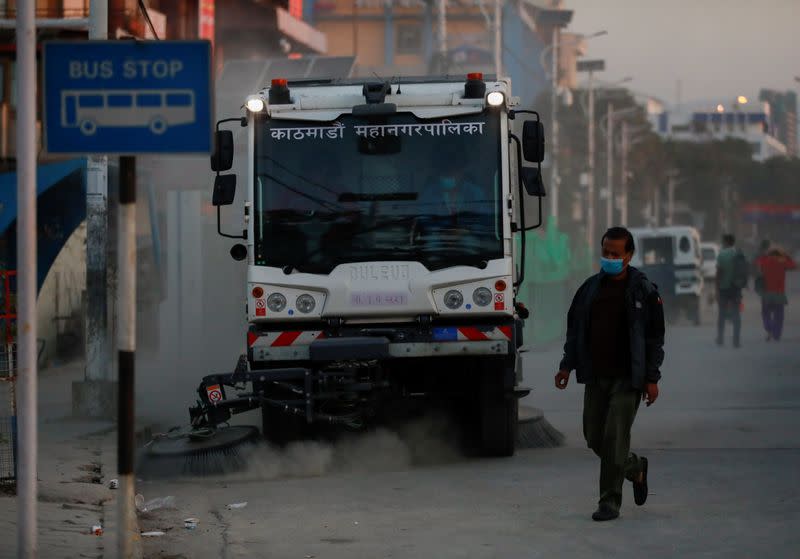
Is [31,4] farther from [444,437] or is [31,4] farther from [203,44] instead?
[444,437]

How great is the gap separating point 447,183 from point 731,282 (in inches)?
644

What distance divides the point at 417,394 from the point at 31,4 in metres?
6.50

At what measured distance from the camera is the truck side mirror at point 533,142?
1231cm

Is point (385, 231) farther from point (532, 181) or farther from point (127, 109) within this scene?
point (127, 109)

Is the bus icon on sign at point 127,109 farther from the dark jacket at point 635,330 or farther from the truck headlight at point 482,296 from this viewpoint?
the truck headlight at point 482,296

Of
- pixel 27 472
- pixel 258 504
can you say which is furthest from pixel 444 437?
pixel 27 472

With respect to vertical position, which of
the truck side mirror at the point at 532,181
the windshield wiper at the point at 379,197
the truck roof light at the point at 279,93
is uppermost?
the truck roof light at the point at 279,93

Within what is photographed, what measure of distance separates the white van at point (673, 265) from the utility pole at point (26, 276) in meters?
31.5

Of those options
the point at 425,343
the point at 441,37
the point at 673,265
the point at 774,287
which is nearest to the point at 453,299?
the point at 425,343

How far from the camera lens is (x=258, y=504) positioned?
34.8ft

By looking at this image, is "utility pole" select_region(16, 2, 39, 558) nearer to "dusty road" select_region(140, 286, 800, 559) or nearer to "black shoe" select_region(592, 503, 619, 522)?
"dusty road" select_region(140, 286, 800, 559)

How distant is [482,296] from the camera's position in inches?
488

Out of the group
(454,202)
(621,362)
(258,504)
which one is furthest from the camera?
(454,202)

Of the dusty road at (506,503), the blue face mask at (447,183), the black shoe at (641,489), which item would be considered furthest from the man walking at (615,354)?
the blue face mask at (447,183)
